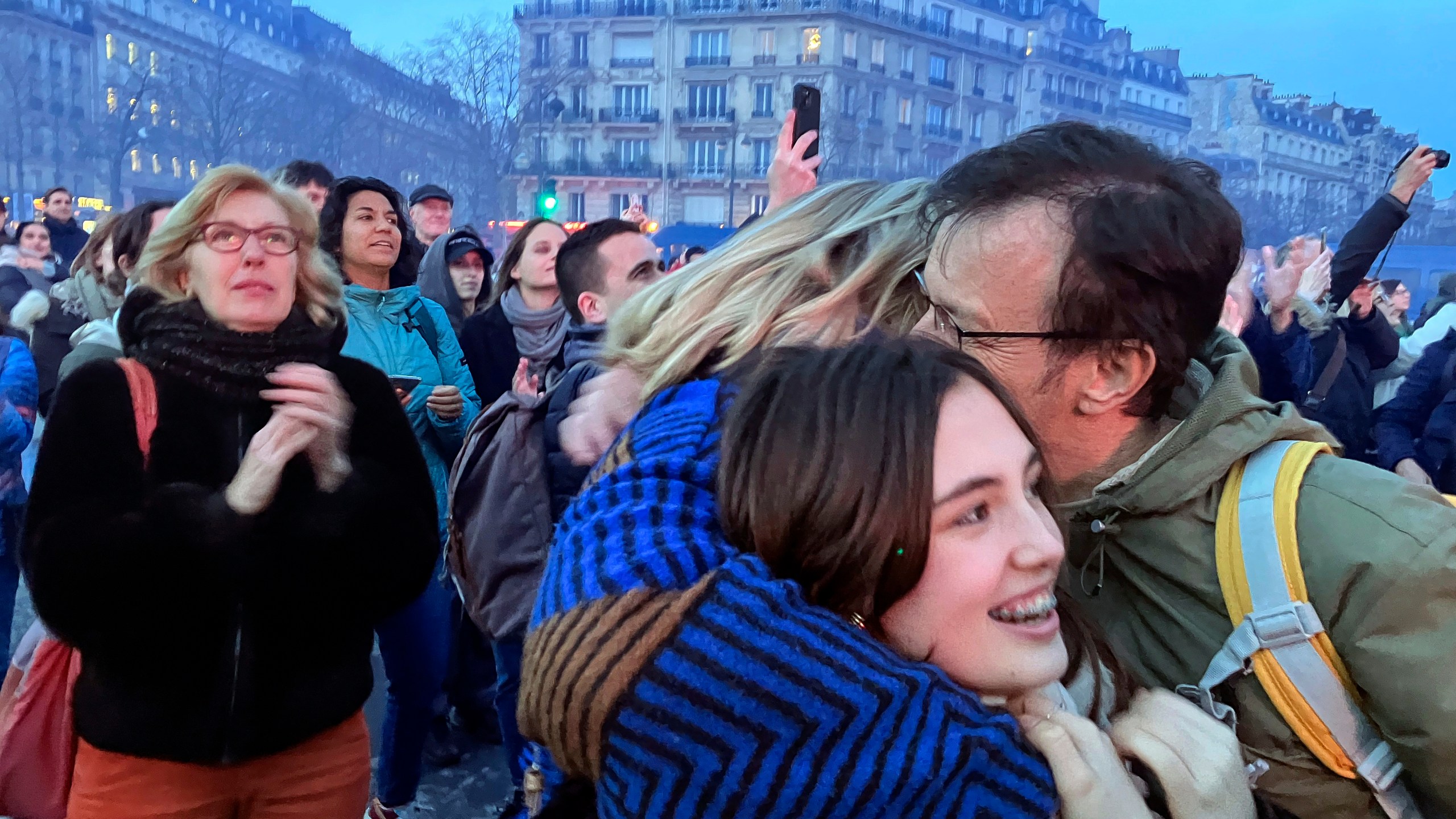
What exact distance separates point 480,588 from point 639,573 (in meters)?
2.22

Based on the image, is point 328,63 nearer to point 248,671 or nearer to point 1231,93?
point 248,671

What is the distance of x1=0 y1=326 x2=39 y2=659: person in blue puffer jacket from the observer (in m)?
3.62

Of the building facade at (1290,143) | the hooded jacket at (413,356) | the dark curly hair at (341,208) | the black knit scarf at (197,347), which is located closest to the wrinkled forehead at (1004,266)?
the black knit scarf at (197,347)

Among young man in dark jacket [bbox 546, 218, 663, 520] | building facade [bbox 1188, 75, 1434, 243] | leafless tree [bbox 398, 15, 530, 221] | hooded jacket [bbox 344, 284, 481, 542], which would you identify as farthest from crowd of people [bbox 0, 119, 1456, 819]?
building facade [bbox 1188, 75, 1434, 243]

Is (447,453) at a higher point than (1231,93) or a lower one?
lower

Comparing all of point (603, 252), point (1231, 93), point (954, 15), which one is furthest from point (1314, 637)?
point (1231, 93)

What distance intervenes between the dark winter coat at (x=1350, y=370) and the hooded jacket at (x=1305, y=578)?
485cm

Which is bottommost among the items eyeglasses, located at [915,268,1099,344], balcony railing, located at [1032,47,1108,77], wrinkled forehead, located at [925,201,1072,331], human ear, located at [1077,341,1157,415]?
human ear, located at [1077,341,1157,415]

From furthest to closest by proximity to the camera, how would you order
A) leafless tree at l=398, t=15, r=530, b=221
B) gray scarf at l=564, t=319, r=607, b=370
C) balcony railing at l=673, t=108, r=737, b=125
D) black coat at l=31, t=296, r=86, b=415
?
balcony railing at l=673, t=108, r=737, b=125, leafless tree at l=398, t=15, r=530, b=221, black coat at l=31, t=296, r=86, b=415, gray scarf at l=564, t=319, r=607, b=370

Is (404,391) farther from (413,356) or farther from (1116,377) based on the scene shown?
(1116,377)

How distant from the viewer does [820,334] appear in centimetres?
138

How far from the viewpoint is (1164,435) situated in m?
1.49

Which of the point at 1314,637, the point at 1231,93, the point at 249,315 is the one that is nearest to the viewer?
the point at 1314,637

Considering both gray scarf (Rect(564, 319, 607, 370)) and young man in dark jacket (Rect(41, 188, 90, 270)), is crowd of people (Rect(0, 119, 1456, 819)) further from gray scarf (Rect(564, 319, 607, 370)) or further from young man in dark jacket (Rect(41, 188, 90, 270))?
young man in dark jacket (Rect(41, 188, 90, 270))
